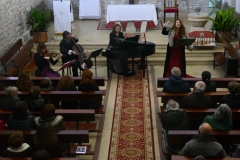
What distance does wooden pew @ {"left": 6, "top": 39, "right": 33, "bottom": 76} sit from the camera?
358 inches

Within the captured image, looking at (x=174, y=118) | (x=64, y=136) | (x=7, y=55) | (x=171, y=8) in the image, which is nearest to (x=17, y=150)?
(x=64, y=136)

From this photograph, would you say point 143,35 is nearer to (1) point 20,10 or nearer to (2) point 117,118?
(1) point 20,10

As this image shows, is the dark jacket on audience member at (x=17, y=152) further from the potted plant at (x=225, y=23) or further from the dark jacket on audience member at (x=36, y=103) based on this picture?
the potted plant at (x=225, y=23)

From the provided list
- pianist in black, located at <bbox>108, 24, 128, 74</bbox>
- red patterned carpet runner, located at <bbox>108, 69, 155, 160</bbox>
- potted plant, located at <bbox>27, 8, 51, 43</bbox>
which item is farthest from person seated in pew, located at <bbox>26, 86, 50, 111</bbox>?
potted plant, located at <bbox>27, 8, 51, 43</bbox>

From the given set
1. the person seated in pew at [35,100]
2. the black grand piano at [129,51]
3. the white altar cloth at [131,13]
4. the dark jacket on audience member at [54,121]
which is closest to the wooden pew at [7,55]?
→ the black grand piano at [129,51]

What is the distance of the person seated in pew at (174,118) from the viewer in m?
5.62

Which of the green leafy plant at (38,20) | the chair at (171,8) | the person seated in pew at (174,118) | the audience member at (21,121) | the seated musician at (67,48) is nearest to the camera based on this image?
the audience member at (21,121)

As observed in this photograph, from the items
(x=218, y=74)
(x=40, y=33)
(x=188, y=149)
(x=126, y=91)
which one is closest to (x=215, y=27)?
(x=218, y=74)

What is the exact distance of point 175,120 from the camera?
5633mm

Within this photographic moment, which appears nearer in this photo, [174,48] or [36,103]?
[36,103]

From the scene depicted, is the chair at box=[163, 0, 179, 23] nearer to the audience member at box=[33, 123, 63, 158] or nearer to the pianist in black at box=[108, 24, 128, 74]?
the pianist in black at box=[108, 24, 128, 74]

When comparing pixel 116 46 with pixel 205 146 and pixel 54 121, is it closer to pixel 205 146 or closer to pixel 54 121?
pixel 54 121

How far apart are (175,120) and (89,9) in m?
9.94

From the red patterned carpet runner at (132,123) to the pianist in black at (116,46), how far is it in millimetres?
262
